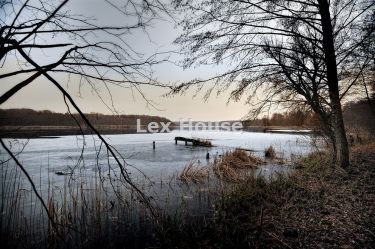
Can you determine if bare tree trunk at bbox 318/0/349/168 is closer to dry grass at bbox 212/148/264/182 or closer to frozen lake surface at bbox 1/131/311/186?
dry grass at bbox 212/148/264/182

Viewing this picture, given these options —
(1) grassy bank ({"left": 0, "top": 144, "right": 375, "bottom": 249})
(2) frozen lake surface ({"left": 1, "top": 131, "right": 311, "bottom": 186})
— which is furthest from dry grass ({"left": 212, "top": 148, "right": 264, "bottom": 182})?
(1) grassy bank ({"left": 0, "top": 144, "right": 375, "bottom": 249})

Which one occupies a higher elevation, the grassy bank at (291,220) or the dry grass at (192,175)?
the grassy bank at (291,220)

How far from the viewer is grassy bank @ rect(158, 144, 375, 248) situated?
4746 mm

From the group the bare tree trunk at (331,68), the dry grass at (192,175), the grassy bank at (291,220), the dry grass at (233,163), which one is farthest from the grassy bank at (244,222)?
the dry grass at (233,163)

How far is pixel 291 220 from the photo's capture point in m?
5.59

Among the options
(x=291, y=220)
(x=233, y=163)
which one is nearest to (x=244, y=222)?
(x=291, y=220)

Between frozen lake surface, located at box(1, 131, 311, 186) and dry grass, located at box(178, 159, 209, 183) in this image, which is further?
frozen lake surface, located at box(1, 131, 311, 186)

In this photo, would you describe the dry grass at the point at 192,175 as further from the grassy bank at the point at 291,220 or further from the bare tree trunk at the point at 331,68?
the bare tree trunk at the point at 331,68

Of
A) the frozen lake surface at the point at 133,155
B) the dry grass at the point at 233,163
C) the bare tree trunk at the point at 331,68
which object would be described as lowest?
the frozen lake surface at the point at 133,155

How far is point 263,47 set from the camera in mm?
8383

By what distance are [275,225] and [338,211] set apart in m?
1.32

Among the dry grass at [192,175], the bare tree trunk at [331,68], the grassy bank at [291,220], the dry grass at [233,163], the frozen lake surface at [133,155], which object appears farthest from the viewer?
the frozen lake surface at [133,155]

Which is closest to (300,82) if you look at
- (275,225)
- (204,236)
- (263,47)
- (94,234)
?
(263,47)

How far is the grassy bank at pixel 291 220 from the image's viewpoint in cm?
475
